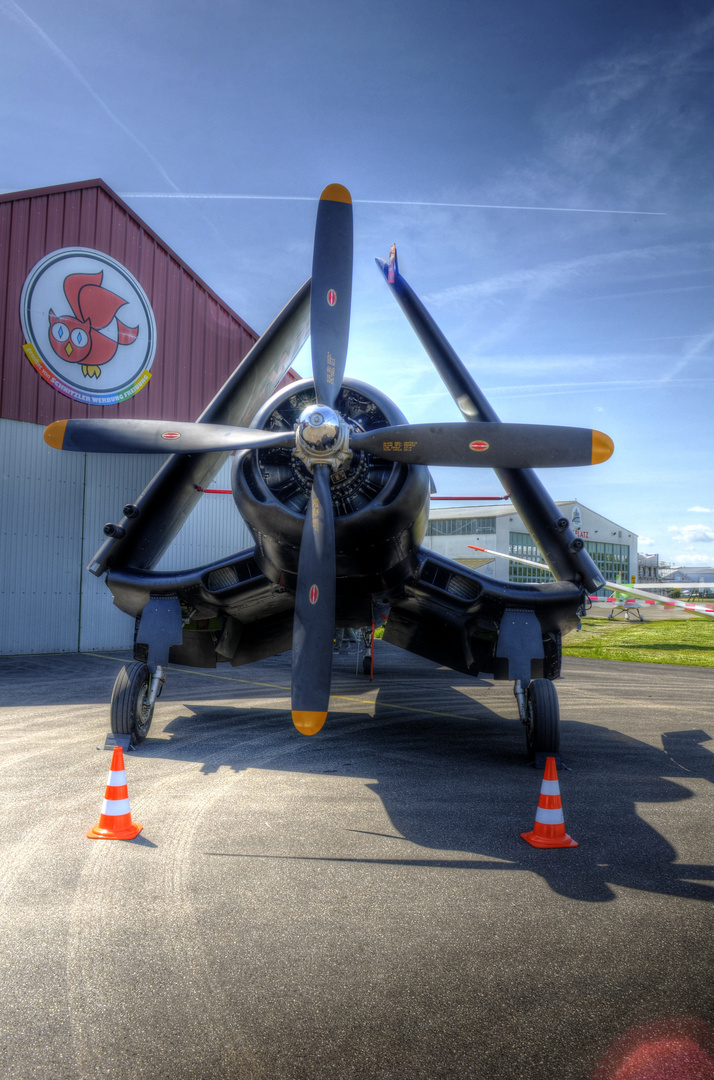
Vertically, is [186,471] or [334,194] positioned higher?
[334,194]

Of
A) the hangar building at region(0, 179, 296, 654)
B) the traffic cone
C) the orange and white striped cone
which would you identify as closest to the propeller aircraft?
the orange and white striped cone

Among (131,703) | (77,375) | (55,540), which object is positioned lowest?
(131,703)

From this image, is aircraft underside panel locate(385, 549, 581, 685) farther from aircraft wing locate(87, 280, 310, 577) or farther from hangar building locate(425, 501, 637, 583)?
hangar building locate(425, 501, 637, 583)

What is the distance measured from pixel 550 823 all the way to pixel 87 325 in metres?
17.5

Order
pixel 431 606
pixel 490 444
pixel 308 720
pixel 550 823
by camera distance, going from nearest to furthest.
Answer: pixel 550 823 → pixel 308 720 → pixel 490 444 → pixel 431 606

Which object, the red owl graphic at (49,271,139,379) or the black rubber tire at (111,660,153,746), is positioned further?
the red owl graphic at (49,271,139,379)

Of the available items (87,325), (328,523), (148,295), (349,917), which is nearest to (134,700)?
(328,523)

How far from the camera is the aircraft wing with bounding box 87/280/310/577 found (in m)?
7.67

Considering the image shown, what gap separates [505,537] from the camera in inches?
1844

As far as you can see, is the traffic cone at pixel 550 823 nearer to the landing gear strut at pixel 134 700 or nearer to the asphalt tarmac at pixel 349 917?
the asphalt tarmac at pixel 349 917

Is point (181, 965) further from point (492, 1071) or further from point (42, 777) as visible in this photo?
point (42, 777)

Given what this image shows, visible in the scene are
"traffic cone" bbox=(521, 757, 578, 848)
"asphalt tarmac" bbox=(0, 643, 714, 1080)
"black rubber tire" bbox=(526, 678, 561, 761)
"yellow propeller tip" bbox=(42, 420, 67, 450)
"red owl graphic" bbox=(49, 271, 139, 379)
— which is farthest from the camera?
"red owl graphic" bbox=(49, 271, 139, 379)

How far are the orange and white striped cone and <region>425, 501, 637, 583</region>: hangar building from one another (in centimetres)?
3680

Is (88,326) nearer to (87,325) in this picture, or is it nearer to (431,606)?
(87,325)
